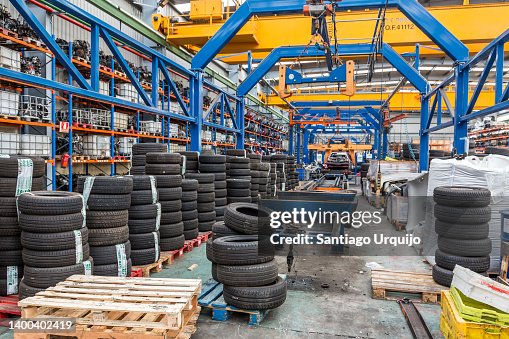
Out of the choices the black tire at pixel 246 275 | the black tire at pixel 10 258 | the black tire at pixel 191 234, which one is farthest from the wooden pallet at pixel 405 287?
the black tire at pixel 10 258

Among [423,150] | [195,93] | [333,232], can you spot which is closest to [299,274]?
[333,232]

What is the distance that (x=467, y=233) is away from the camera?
442 cm

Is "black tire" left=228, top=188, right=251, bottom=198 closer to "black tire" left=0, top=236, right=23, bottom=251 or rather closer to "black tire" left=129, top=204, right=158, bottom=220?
"black tire" left=129, top=204, right=158, bottom=220

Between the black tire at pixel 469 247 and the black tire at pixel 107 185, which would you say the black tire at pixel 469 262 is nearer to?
the black tire at pixel 469 247

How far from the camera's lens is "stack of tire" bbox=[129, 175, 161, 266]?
5020 mm

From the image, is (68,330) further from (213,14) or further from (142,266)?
(213,14)

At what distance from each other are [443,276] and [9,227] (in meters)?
4.93

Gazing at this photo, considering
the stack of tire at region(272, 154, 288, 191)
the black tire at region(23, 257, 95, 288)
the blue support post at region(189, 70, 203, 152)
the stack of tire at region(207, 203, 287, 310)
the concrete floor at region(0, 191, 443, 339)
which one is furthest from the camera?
the stack of tire at region(272, 154, 288, 191)

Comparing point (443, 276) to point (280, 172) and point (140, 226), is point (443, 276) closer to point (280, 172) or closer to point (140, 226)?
point (140, 226)

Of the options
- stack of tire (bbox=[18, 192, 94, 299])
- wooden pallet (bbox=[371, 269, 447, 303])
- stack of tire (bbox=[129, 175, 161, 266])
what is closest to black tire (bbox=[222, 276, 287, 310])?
wooden pallet (bbox=[371, 269, 447, 303])

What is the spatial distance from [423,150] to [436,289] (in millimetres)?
5926

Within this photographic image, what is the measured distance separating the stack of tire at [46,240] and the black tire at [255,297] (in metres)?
1.61

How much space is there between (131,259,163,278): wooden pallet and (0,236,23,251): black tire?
4.68 feet

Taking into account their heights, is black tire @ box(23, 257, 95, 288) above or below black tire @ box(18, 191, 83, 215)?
below
